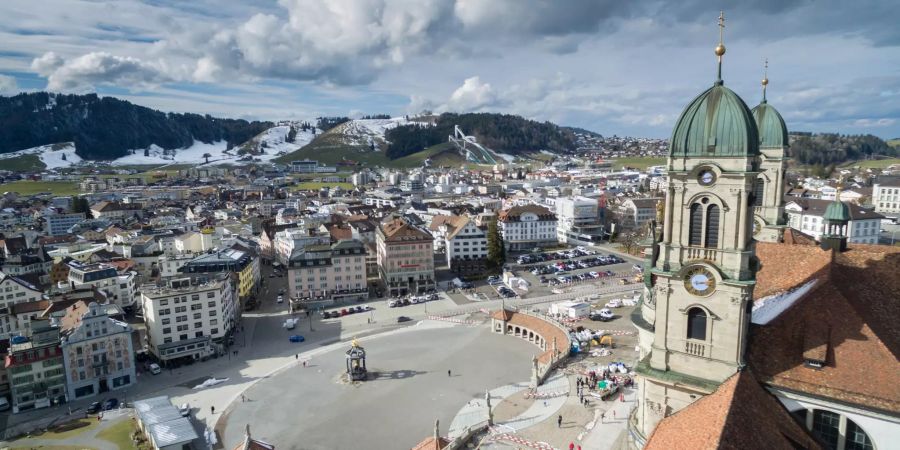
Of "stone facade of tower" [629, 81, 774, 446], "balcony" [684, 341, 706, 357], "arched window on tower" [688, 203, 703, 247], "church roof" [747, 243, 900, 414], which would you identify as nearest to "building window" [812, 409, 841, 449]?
"church roof" [747, 243, 900, 414]

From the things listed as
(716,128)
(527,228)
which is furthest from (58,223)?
(716,128)

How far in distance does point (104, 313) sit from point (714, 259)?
6001 cm

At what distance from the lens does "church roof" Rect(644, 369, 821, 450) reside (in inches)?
894

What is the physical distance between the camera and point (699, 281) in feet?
91.2

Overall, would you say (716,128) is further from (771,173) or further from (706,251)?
(771,173)

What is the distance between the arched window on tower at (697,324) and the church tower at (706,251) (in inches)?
2.0

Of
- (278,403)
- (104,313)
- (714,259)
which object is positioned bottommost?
(278,403)

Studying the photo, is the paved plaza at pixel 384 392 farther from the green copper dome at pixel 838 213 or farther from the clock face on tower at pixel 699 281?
the green copper dome at pixel 838 213

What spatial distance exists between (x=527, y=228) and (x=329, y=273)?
5358cm

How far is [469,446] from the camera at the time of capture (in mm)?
41094

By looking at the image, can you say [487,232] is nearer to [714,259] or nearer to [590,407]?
[590,407]

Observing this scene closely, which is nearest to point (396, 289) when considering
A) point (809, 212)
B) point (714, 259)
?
point (714, 259)

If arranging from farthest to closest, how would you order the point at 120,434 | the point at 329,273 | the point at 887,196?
the point at 887,196 → the point at 329,273 → the point at 120,434

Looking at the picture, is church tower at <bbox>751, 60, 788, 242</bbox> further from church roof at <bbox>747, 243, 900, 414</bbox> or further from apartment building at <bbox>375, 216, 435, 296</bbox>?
apartment building at <bbox>375, 216, 435, 296</bbox>
